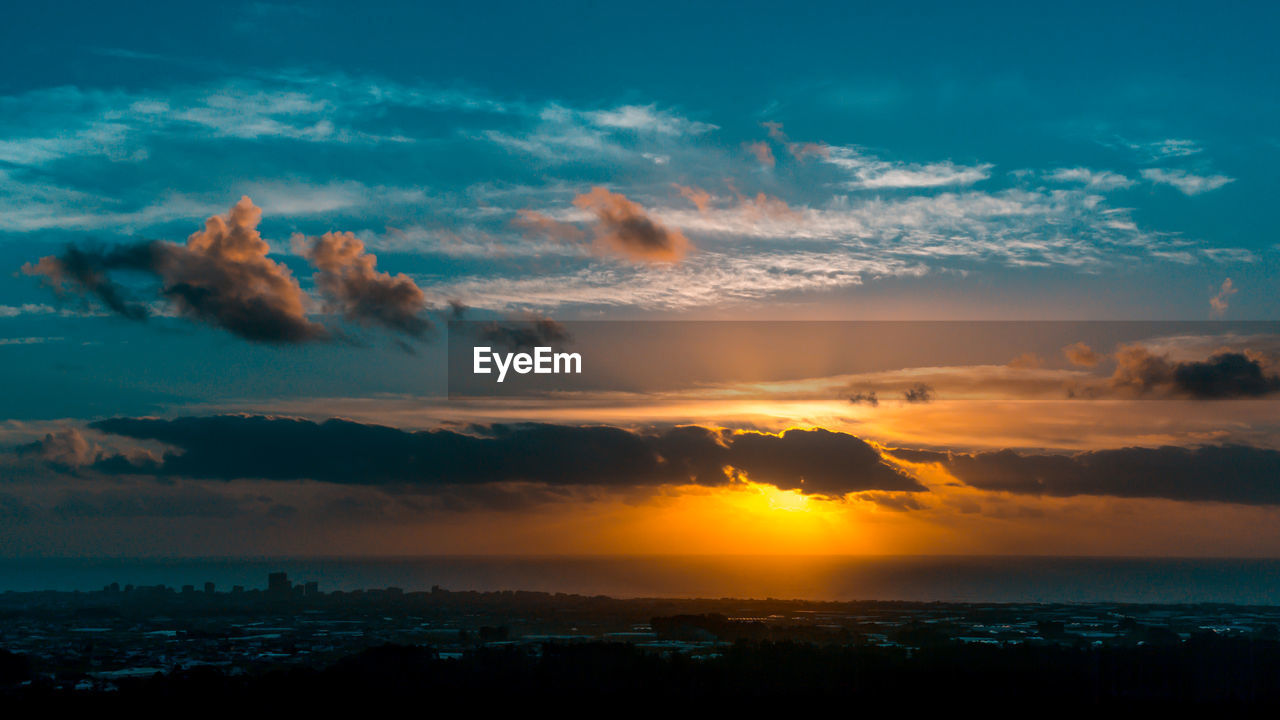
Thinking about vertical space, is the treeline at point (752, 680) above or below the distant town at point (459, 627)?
above

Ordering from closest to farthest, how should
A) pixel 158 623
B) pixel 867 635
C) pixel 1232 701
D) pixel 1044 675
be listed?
pixel 1232 701
pixel 1044 675
pixel 867 635
pixel 158 623

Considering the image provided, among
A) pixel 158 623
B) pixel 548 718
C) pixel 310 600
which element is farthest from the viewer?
pixel 310 600

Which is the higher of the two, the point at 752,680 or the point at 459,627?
the point at 752,680

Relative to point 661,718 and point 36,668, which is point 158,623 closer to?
point 36,668

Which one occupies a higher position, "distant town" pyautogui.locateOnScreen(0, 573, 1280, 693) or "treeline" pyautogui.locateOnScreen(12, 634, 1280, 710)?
"treeline" pyautogui.locateOnScreen(12, 634, 1280, 710)

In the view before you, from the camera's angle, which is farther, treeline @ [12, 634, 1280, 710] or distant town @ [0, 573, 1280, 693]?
distant town @ [0, 573, 1280, 693]

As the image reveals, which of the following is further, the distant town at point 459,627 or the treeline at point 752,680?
the distant town at point 459,627

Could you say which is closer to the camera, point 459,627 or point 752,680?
point 752,680

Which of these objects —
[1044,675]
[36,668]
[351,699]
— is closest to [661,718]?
[351,699]
